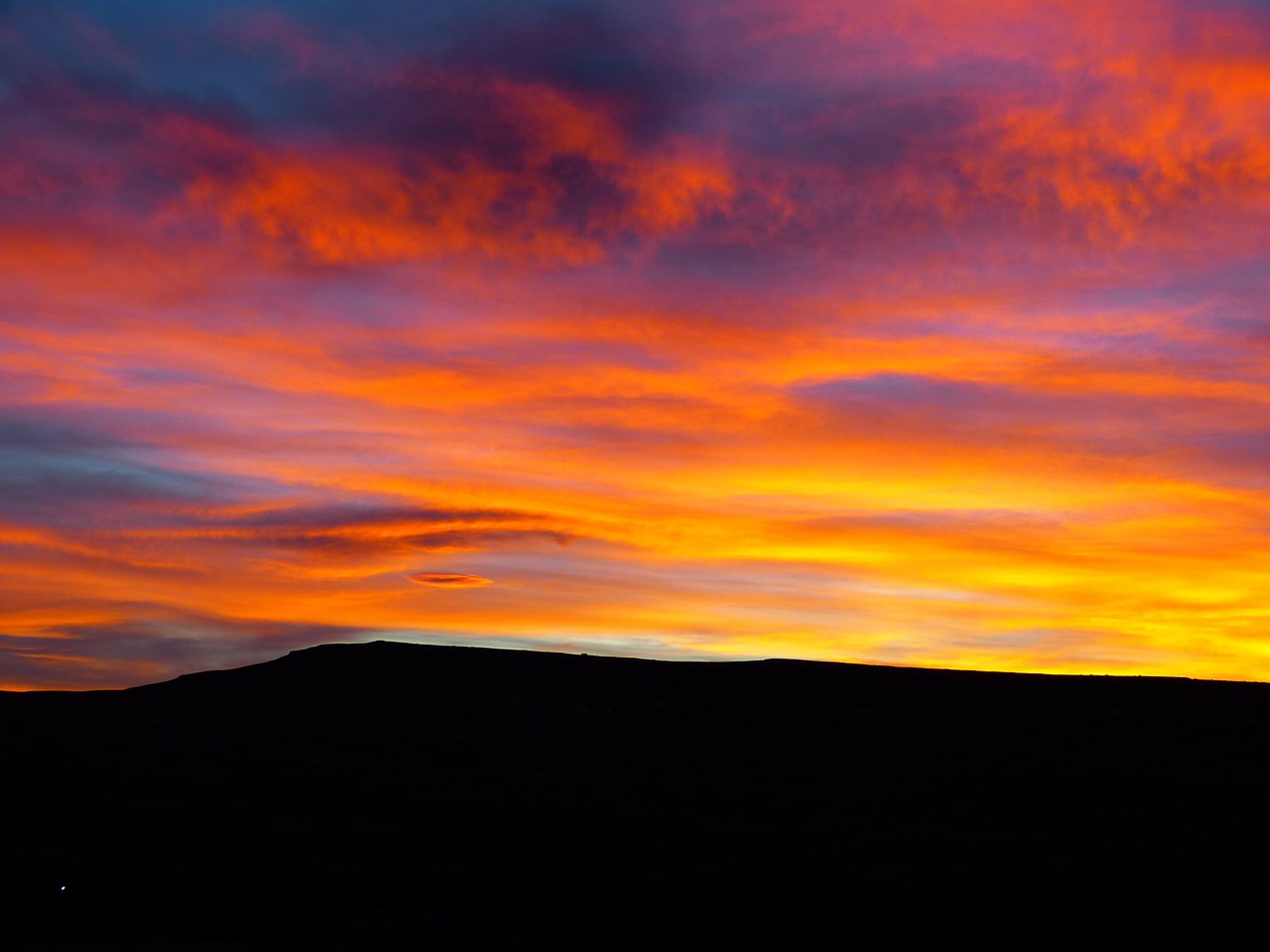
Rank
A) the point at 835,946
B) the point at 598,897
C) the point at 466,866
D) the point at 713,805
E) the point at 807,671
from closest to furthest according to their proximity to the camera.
→ the point at 835,946 < the point at 598,897 < the point at 466,866 < the point at 713,805 < the point at 807,671

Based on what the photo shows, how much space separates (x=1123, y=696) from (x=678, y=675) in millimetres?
53747

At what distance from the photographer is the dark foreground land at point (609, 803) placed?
8950cm

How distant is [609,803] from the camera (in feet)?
447

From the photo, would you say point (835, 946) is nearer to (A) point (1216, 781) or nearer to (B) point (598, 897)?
(B) point (598, 897)

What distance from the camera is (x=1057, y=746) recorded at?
5458 inches

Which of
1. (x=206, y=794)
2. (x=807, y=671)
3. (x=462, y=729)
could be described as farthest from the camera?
(x=807, y=671)

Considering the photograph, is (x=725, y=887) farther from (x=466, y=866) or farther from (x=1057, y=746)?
(x=1057, y=746)

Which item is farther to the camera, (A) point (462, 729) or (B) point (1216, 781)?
(A) point (462, 729)

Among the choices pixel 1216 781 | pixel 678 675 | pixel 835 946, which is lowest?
pixel 835 946

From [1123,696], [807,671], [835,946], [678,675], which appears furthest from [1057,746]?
[835,946]

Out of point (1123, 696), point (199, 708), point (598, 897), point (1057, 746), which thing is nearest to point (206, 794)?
point (199, 708)

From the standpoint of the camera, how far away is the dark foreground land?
89500 mm

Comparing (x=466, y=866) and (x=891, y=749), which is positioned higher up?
(x=891, y=749)

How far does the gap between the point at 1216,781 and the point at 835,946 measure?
67.3 metres
